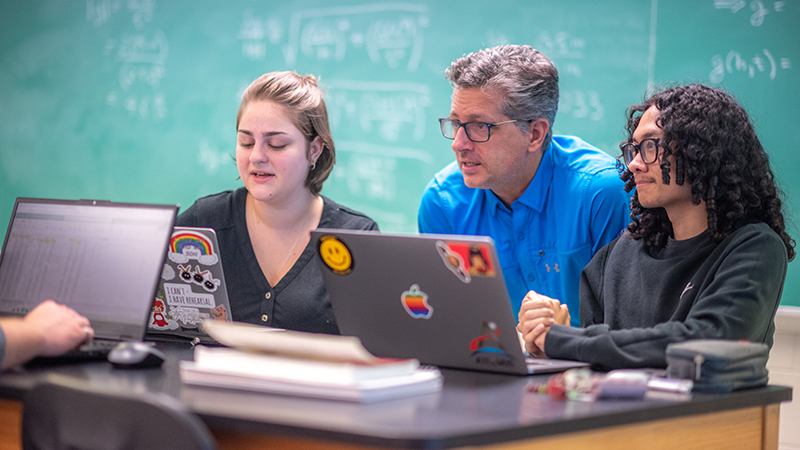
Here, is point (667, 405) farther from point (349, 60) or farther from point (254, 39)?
point (254, 39)

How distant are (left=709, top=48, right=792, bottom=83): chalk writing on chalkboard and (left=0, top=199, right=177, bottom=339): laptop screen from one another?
5.67 feet

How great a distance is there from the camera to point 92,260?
1418 millimetres

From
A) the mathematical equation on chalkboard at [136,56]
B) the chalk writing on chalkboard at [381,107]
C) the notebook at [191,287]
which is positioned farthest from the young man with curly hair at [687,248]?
the mathematical equation on chalkboard at [136,56]

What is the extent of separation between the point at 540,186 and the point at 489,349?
39.0 inches

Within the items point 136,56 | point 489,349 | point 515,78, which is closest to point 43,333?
point 489,349

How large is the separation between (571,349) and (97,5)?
2944 mm

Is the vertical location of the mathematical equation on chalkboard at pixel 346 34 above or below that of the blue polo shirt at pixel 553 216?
above

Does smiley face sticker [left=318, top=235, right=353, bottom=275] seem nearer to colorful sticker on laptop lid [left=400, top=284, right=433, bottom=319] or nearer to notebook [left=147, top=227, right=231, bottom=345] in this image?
colorful sticker on laptop lid [left=400, top=284, right=433, bottom=319]

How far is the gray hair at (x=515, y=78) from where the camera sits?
81.7 inches

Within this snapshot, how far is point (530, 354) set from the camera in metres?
1.50

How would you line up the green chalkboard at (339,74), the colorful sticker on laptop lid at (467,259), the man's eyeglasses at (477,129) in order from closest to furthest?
the colorful sticker on laptop lid at (467,259), the man's eyeglasses at (477,129), the green chalkboard at (339,74)

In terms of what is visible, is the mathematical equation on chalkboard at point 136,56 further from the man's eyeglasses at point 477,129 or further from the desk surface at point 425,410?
the desk surface at point 425,410

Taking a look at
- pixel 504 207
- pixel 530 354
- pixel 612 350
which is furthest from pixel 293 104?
pixel 612 350

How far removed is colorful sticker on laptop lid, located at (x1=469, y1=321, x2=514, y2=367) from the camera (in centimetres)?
124
